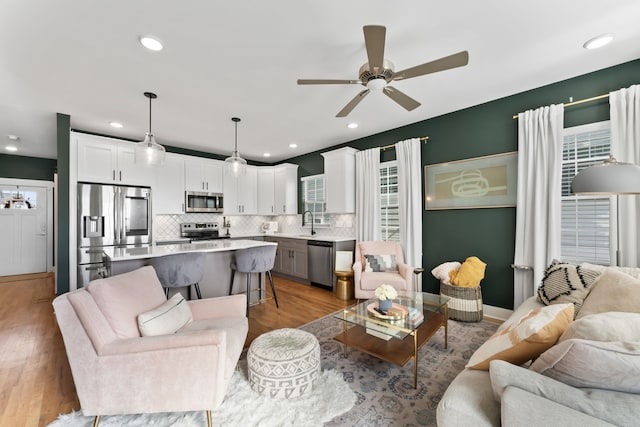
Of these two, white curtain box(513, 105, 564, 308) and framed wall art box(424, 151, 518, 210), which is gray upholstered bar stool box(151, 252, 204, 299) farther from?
white curtain box(513, 105, 564, 308)

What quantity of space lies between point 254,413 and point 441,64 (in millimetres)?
2726

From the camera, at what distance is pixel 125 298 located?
70.2 inches

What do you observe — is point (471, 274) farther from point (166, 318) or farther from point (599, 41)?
point (166, 318)

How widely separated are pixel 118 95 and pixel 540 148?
486cm

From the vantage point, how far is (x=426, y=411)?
1763 millimetres

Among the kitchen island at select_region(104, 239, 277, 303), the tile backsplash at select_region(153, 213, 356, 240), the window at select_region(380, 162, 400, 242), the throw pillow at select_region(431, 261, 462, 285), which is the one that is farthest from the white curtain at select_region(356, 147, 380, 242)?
the kitchen island at select_region(104, 239, 277, 303)

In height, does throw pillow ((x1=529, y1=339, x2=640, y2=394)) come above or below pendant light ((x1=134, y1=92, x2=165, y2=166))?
below

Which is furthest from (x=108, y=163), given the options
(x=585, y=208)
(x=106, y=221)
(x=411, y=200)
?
(x=585, y=208)

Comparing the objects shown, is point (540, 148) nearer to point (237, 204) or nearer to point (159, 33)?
point (159, 33)

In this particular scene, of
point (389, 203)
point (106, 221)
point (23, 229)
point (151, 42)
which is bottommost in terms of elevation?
point (23, 229)

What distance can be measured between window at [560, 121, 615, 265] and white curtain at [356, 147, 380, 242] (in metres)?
2.33

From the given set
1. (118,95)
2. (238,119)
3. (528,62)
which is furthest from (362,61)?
(118,95)

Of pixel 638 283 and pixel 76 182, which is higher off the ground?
pixel 76 182

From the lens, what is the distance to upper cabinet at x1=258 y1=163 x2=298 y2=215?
5992 millimetres
